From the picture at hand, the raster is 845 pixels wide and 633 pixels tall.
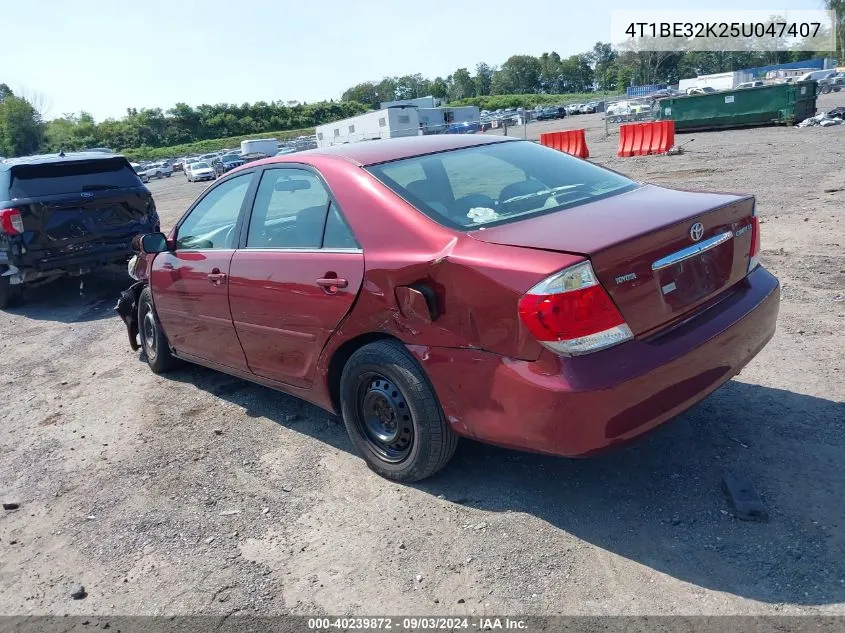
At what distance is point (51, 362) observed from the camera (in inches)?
266

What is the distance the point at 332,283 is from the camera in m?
3.63

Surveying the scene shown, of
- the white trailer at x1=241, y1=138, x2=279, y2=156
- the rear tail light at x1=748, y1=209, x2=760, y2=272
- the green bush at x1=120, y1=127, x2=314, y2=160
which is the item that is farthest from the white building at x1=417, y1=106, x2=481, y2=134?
the rear tail light at x1=748, y1=209, x2=760, y2=272

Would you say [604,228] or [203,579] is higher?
[604,228]

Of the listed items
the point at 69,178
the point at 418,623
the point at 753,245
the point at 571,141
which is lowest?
the point at 418,623

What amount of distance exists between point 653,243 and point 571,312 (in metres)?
0.53

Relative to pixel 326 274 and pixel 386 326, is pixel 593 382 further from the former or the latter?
pixel 326 274

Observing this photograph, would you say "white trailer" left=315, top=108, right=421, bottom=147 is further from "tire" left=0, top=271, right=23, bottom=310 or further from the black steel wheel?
the black steel wheel

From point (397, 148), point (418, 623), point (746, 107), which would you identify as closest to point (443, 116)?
point (746, 107)

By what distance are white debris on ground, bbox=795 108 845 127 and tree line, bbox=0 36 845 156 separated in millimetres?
91809

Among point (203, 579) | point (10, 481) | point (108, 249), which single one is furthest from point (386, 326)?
point (108, 249)

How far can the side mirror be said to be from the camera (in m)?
5.04

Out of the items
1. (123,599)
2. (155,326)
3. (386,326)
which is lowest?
(123,599)

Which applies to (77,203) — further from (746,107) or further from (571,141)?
(746,107)

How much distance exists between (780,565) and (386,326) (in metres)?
1.96
